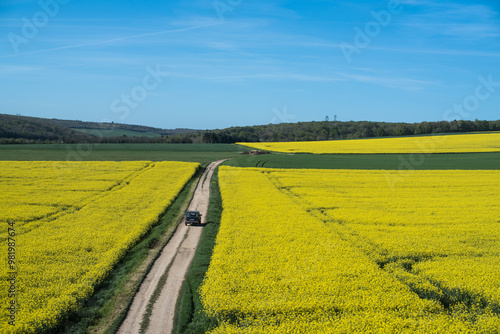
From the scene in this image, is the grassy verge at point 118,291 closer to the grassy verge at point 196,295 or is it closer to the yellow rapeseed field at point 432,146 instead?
the grassy verge at point 196,295

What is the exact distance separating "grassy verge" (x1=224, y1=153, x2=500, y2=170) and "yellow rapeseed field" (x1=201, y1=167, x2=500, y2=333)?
Result: 2564cm

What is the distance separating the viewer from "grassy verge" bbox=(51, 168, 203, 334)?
1526cm

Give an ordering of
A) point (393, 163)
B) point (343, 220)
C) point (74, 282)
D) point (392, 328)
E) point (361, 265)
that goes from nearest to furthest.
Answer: point (392, 328) < point (74, 282) < point (361, 265) < point (343, 220) < point (393, 163)

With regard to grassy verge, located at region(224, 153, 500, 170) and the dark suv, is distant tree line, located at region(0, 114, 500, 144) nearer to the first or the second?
grassy verge, located at region(224, 153, 500, 170)

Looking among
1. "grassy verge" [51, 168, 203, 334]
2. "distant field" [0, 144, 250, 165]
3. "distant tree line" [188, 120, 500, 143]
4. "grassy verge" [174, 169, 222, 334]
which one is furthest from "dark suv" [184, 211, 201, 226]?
"distant tree line" [188, 120, 500, 143]

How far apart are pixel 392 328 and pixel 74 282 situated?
15.5 metres

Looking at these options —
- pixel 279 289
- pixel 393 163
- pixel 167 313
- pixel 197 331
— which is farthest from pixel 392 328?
pixel 393 163

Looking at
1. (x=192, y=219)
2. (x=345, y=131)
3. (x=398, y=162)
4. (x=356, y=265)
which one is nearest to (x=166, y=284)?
(x=356, y=265)

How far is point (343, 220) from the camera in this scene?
29969mm

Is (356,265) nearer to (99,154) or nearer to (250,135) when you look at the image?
(99,154)

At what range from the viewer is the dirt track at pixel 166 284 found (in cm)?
1536

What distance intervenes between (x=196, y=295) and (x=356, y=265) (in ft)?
29.6

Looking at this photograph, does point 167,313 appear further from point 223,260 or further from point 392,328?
point 392,328

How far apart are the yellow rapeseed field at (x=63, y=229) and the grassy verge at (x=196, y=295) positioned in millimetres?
4730
